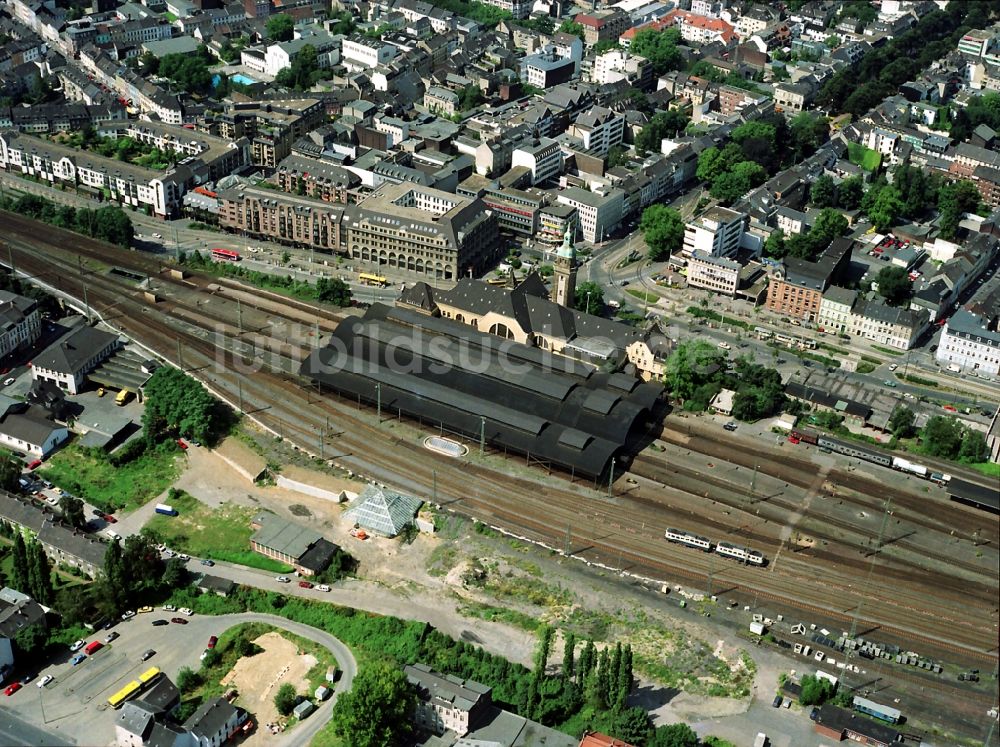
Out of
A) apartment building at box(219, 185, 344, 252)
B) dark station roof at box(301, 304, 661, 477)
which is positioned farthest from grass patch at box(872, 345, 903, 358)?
apartment building at box(219, 185, 344, 252)

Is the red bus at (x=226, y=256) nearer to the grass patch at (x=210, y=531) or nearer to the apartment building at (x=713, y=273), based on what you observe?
the grass patch at (x=210, y=531)

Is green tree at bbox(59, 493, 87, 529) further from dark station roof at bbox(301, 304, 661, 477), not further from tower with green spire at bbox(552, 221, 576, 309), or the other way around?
tower with green spire at bbox(552, 221, 576, 309)

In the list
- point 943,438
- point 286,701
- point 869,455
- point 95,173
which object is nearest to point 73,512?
point 286,701

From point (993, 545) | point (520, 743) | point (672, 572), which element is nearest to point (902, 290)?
point (993, 545)

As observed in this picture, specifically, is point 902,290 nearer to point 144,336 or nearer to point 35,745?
point 144,336

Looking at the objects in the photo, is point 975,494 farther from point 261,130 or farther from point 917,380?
point 261,130

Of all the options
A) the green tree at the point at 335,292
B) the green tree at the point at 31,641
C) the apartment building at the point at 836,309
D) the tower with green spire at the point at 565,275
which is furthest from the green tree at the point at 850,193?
the green tree at the point at 31,641

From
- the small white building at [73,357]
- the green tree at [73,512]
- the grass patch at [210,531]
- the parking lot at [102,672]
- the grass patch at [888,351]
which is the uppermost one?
the small white building at [73,357]
